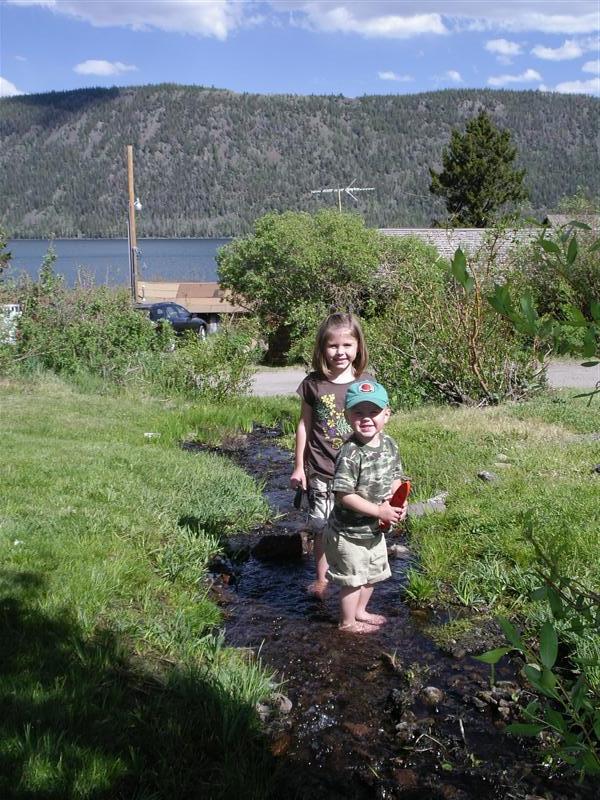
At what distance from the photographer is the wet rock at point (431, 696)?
361 cm

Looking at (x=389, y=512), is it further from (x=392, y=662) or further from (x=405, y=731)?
(x=405, y=731)

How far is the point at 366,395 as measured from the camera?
3.85 metres

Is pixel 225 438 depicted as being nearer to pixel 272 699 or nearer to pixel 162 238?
pixel 272 699

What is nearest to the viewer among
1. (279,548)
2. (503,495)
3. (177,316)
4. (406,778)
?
(406,778)

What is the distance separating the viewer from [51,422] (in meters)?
9.12

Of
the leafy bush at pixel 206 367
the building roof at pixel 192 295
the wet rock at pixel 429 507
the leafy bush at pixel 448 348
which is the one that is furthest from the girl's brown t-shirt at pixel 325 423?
the building roof at pixel 192 295

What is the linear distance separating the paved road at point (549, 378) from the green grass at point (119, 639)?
7.91 m

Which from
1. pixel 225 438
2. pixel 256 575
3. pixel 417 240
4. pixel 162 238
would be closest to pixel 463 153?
pixel 417 240

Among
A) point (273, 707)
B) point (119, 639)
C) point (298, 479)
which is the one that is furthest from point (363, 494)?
point (119, 639)

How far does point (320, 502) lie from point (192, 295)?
38.8 metres

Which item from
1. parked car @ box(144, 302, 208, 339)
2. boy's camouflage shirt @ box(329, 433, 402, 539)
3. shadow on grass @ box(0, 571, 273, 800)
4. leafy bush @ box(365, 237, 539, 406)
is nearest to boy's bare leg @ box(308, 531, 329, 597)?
boy's camouflage shirt @ box(329, 433, 402, 539)

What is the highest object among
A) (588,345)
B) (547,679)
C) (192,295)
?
(588,345)

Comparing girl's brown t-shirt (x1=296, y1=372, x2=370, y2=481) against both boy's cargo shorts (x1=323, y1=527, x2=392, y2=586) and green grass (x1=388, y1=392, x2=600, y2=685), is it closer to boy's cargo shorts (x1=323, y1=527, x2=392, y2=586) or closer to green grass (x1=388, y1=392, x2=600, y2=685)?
boy's cargo shorts (x1=323, y1=527, x2=392, y2=586)

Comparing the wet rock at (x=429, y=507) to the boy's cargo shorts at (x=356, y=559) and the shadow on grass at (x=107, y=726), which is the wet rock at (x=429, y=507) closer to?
the boy's cargo shorts at (x=356, y=559)
